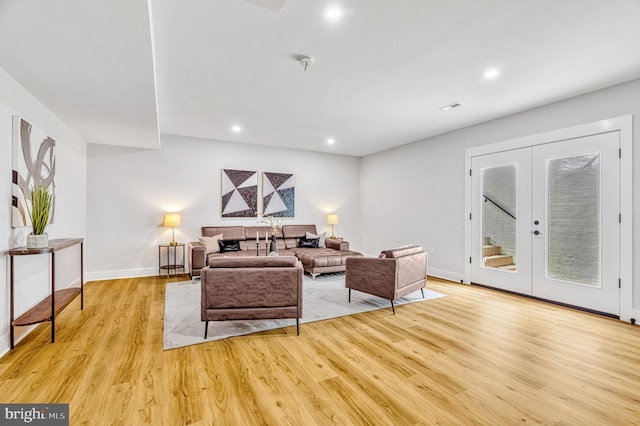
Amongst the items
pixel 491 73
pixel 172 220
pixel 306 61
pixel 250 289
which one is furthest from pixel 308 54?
pixel 172 220

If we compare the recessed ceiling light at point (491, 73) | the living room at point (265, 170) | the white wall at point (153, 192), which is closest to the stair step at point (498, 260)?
the living room at point (265, 170)

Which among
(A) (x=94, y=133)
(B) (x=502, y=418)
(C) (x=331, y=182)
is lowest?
(B) (x=502, y=418)

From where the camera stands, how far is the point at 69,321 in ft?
10.6

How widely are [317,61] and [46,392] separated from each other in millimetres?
3337

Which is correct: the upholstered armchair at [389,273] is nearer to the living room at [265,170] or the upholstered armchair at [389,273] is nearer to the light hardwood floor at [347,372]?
the light hardwood floor at [347,372]

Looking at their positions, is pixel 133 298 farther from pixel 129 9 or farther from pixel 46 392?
pixel 129 9

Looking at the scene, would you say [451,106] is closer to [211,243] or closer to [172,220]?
[211,243]

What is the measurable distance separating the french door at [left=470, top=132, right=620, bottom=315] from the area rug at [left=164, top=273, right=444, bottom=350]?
1217 millimetres

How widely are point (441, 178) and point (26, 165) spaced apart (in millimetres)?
5793

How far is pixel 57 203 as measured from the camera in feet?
12.5

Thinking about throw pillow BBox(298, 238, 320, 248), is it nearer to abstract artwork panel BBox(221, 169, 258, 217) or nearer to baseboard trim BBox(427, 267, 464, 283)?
abstract artwork panel BBox(221, 169, 258, 217)

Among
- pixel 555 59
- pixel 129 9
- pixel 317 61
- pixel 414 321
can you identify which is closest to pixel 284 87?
pixel 317 61

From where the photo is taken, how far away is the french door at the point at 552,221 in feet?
11.3

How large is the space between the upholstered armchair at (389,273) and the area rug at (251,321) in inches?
10.0
